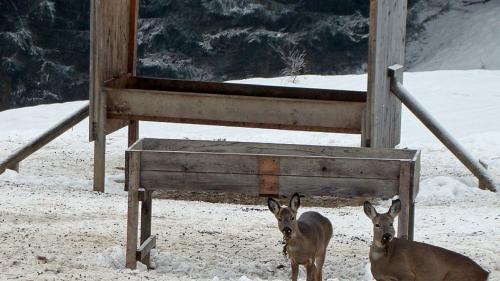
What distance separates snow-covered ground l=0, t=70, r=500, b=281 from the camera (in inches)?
345

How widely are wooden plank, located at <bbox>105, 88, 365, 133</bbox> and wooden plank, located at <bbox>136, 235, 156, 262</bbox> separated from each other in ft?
12.3

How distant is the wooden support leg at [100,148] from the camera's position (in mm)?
12508

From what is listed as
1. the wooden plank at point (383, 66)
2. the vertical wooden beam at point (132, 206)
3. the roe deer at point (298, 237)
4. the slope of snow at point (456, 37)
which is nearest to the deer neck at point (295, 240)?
the roe deer at point (298, 237)

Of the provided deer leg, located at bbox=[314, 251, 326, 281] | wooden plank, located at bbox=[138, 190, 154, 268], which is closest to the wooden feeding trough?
wooden plank, located at bbox=[138, 190, 154, 268]

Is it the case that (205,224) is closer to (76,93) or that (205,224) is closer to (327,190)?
(327,190)

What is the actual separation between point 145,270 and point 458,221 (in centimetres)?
376

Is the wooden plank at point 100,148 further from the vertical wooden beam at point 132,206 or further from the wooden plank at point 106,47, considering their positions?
the vertical wooden beam at point 132,206

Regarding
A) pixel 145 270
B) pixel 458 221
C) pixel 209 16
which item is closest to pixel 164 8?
pixel 209 16

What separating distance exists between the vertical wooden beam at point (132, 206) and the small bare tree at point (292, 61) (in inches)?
571

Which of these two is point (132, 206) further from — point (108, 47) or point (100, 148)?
point (108, 47)

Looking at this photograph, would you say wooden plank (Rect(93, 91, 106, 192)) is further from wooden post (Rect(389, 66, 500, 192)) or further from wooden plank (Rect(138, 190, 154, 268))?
wooden plank (Rect(138, 190, 154, 268))

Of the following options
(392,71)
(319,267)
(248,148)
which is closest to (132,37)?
(392,71)

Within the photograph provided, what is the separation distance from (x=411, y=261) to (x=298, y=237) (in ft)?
2.70

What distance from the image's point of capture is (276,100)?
1255 cm
